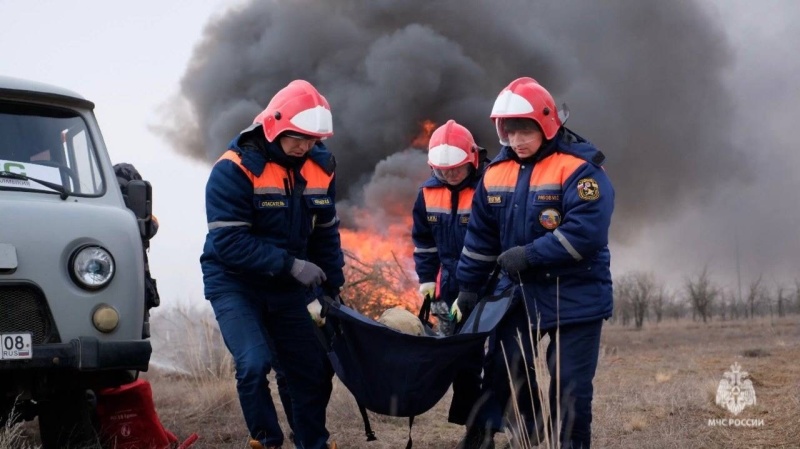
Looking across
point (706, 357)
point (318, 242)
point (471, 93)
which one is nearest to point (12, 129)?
point (318, 242)

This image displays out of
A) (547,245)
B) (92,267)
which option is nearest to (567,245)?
(547,245)

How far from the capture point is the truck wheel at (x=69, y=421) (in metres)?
5.25

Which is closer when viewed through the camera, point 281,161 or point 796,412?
point 281,161

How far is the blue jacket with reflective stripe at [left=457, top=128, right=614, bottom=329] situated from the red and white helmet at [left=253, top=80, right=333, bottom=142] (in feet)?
3.21

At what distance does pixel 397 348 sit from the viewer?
14.9 ft

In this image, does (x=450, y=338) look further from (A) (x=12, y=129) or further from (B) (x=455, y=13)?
(B) (x=455, y=13)

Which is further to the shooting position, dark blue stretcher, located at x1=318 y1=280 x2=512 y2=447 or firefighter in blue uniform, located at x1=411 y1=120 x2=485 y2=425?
firefighter in blue uniform, located at x1=411 y1=120 x2=485 y2=425

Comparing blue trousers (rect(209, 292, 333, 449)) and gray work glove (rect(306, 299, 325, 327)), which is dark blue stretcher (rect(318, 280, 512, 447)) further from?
blue trousers (rect(209, 292, 333, 449))

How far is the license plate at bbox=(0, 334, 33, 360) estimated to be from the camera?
4406 millimetres

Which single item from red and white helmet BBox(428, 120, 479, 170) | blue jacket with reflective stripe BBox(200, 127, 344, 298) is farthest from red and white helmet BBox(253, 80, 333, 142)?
red and white helmet BBox(428, 120, 479, 170)

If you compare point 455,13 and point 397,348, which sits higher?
point 455,13

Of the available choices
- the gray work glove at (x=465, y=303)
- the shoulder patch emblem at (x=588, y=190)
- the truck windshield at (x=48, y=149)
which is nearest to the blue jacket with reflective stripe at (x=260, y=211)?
the truck windshield at (x=48, y=149)

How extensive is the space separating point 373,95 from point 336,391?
13.8 m

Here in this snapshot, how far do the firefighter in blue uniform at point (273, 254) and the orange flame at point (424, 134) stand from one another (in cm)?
1480
